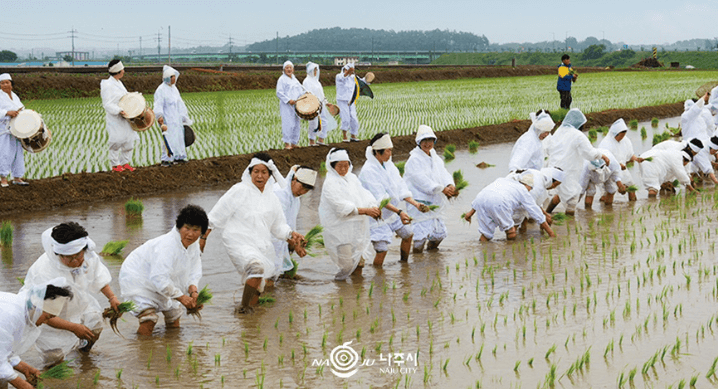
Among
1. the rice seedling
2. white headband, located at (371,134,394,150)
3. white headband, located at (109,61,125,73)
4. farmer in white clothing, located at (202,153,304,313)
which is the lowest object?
the rice seedling

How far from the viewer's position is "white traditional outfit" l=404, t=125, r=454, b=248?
7992mm

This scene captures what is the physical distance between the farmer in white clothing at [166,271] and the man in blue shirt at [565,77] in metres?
14.1

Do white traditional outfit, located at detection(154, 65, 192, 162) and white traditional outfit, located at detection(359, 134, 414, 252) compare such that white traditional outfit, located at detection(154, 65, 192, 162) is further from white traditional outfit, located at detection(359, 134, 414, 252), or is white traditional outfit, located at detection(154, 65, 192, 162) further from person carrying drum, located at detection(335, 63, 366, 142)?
white traditional outfit, located at detection(359, 134, 414, 252)

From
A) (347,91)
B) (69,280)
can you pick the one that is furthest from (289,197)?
(347,91)

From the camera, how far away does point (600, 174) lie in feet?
32.9

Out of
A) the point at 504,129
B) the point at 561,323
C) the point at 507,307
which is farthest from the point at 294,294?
the point at 504,129

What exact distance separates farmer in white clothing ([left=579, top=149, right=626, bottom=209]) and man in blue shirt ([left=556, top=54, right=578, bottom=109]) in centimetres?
842

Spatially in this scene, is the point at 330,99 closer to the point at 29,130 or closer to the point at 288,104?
the point at 288,104

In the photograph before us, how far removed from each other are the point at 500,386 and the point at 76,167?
8.74 meters

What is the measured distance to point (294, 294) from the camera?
22.3 feet

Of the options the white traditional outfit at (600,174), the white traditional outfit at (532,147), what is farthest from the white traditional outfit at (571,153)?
the white traditional outfit at (532,147)

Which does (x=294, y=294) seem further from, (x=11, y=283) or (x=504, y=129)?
(x=504, y=129)

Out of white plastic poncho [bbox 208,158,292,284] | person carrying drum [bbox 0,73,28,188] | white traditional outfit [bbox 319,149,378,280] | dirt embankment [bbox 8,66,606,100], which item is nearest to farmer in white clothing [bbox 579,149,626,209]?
white traditional outfit [bbox 319,149,378,280]

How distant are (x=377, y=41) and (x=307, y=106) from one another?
158 metres
